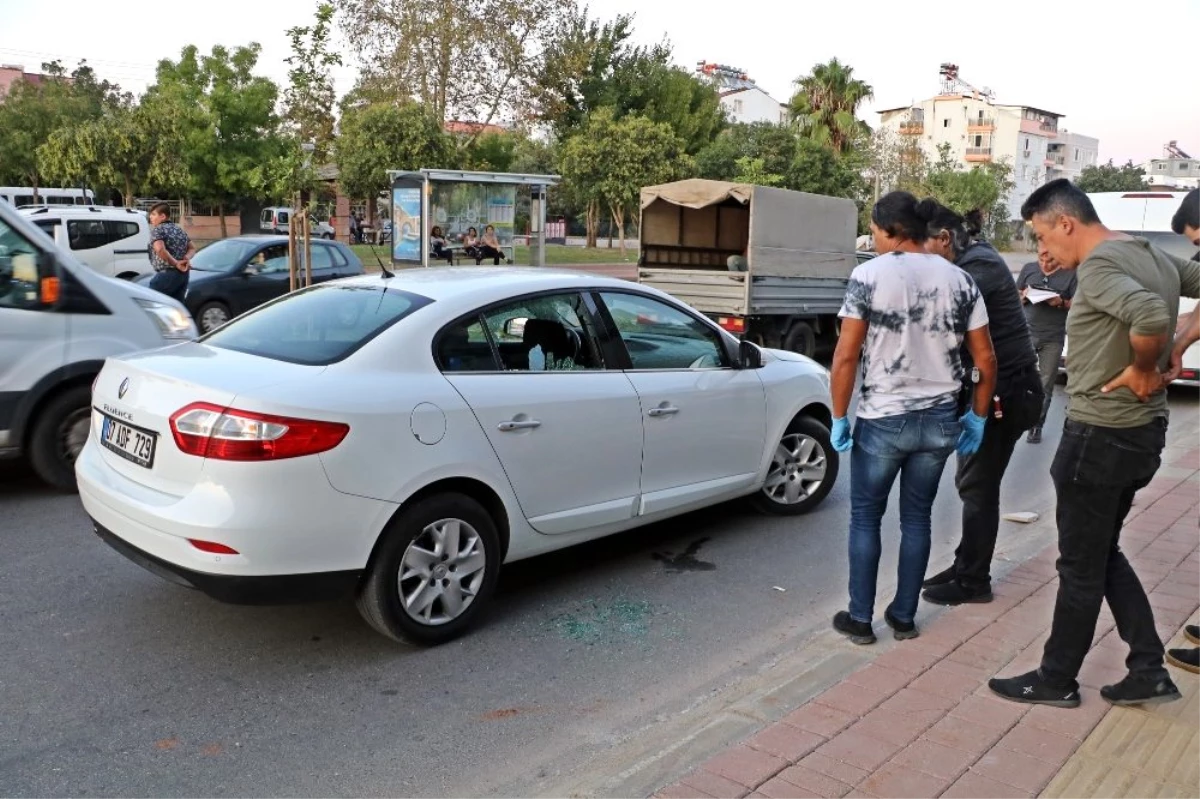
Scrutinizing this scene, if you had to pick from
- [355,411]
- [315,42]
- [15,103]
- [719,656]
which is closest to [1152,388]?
[719,656]

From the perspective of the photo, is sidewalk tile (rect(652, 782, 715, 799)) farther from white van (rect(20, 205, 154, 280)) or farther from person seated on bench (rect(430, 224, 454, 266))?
person seated on bench (rect(430, 224, 454, 266))

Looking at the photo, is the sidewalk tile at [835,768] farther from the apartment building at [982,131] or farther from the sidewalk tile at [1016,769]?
the apartment building at [982,131]

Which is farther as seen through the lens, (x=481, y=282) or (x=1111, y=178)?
(x=1111, y=178)

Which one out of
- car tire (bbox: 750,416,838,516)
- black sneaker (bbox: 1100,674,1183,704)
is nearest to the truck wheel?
car tire (bbox: 750,416,838,516)

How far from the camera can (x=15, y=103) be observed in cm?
4216

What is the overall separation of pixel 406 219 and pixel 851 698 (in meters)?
17.4

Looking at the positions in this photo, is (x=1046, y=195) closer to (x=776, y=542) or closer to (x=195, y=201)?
(x=776, y=542)

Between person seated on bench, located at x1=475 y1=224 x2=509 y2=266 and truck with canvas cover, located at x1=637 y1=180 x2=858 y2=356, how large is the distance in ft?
17.9

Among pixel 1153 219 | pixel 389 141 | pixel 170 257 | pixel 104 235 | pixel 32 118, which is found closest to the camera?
pixel 1153 219

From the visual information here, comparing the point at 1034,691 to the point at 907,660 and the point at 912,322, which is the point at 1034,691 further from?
the point at 912,322

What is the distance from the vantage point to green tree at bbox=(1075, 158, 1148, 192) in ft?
288

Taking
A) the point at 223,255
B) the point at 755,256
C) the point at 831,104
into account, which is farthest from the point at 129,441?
the point at 831,104

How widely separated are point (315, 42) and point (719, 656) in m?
13.7

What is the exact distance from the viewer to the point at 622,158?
1572 inches
